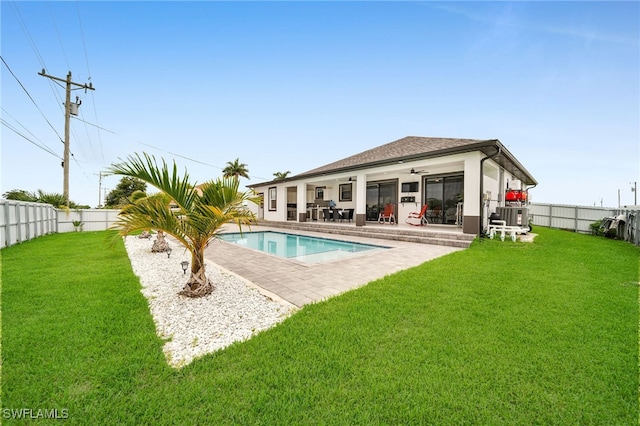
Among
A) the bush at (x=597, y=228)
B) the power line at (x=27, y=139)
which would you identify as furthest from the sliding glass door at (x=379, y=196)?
the power line at (x=27, y=139)

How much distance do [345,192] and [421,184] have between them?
17.3ft

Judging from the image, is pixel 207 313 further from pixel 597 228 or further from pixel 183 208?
pixel 597 228

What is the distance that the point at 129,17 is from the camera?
10945 millimetres

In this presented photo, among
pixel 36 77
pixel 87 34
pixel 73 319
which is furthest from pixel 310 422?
pixel 36 77

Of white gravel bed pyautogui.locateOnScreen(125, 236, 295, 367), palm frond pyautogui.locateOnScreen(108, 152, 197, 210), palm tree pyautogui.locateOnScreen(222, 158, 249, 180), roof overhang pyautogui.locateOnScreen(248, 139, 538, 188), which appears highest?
palm tree pyautogui.locateOnScreen(222, 158, 249, 180)

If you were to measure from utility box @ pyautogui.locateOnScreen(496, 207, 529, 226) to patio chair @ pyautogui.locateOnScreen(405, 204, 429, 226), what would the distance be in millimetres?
3174

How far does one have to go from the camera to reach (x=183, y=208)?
3576mm

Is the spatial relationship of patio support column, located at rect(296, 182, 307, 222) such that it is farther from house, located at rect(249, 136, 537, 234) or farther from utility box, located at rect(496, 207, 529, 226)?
utility box, located at rect(496, 207, 529, 226)

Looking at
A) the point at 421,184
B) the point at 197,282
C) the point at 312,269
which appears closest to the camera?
the point at 197,282

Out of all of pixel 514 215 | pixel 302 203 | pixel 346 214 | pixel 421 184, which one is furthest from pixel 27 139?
pixel 514 215

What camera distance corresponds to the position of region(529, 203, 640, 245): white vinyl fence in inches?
388

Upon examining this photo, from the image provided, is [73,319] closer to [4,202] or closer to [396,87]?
[4,202]

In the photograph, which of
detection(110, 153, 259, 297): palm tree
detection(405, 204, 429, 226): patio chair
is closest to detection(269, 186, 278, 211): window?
detection(405, 204, 429, 226): patio chair

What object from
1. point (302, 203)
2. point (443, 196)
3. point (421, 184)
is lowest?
point (302, 203)
